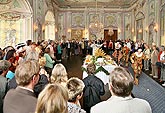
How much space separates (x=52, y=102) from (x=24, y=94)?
31.2 inches

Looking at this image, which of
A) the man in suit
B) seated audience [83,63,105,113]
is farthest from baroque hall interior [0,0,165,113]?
the man in suit

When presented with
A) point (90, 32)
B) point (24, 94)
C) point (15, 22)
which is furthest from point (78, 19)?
point (24, 94)

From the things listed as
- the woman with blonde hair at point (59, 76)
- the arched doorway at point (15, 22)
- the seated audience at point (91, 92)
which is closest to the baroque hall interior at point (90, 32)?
the arched doorway at point (15, 22)

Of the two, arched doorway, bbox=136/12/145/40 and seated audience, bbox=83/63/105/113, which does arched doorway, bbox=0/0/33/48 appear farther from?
seated audience, bbox=83/63/105/113

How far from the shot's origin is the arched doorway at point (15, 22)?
15.0 metres

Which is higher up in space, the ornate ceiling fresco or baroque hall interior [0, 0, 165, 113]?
the ornate ceiling fresco

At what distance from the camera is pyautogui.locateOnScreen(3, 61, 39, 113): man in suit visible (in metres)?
2.47

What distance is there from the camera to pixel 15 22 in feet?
51.1

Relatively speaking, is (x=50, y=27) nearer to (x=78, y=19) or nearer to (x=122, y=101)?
(x=78, y=19)

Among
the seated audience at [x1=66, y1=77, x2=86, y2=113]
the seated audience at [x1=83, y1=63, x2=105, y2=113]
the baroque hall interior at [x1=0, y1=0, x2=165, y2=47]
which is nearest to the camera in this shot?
the seated audience at [x1=66, y1=77, x2=86, y2=113]

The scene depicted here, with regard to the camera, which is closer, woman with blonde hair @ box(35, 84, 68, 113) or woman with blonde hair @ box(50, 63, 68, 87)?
woman with blonde hair @ box(35, 84, 68, 113)

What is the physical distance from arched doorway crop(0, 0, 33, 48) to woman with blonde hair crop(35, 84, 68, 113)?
1366cm

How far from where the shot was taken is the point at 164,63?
9695 mm

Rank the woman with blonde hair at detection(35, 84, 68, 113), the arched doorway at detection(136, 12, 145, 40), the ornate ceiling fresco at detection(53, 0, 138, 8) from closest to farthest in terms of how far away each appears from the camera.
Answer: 1. the woman with blonde hair at detection(35, 84, 68, 113)
2. the arched doorway at detection(136, 12, 145, 40)
3. the ornate ceiling fresco at detection(53, 0, 138, 8)
